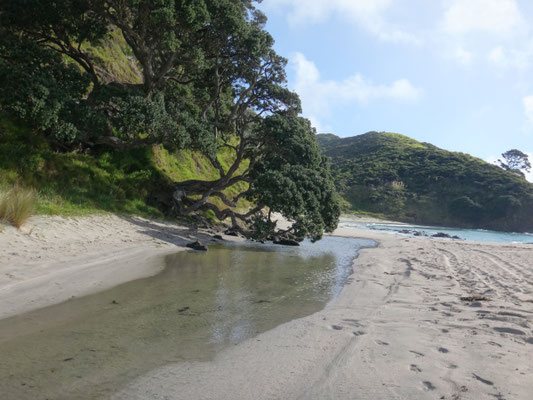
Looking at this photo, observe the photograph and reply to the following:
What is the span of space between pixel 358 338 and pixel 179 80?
68.6 ft

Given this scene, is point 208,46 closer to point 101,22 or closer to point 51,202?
point 101,22

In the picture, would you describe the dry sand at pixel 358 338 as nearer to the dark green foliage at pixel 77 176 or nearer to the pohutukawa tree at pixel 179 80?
the dark green foliage at pixel 77 176

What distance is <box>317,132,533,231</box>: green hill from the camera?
238 ft

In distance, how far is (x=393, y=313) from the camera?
257 inches

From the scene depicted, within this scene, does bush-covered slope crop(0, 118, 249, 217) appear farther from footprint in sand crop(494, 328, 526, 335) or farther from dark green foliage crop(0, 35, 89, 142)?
footprint in sand crop(494, 328, 526, 335)

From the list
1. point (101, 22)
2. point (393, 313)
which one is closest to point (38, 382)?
point (393, 313)

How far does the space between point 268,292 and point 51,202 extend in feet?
32.5

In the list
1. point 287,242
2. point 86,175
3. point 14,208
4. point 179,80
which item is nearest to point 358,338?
point 14,208

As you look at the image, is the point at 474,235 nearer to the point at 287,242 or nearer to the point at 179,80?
the point at 287,242

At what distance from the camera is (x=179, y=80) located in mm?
21750

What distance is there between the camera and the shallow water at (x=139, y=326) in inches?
144

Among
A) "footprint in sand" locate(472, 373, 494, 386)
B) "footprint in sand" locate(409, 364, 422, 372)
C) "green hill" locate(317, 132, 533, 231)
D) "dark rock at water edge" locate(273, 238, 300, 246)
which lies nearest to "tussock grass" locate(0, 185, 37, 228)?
"footprint in sand" locate(409, 364, 422, 372)

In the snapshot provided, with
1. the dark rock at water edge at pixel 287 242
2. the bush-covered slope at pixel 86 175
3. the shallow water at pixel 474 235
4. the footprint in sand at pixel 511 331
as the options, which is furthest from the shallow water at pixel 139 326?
the shallow water at pixel 474 235

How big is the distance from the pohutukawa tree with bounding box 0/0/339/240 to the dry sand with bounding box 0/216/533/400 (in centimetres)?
651
